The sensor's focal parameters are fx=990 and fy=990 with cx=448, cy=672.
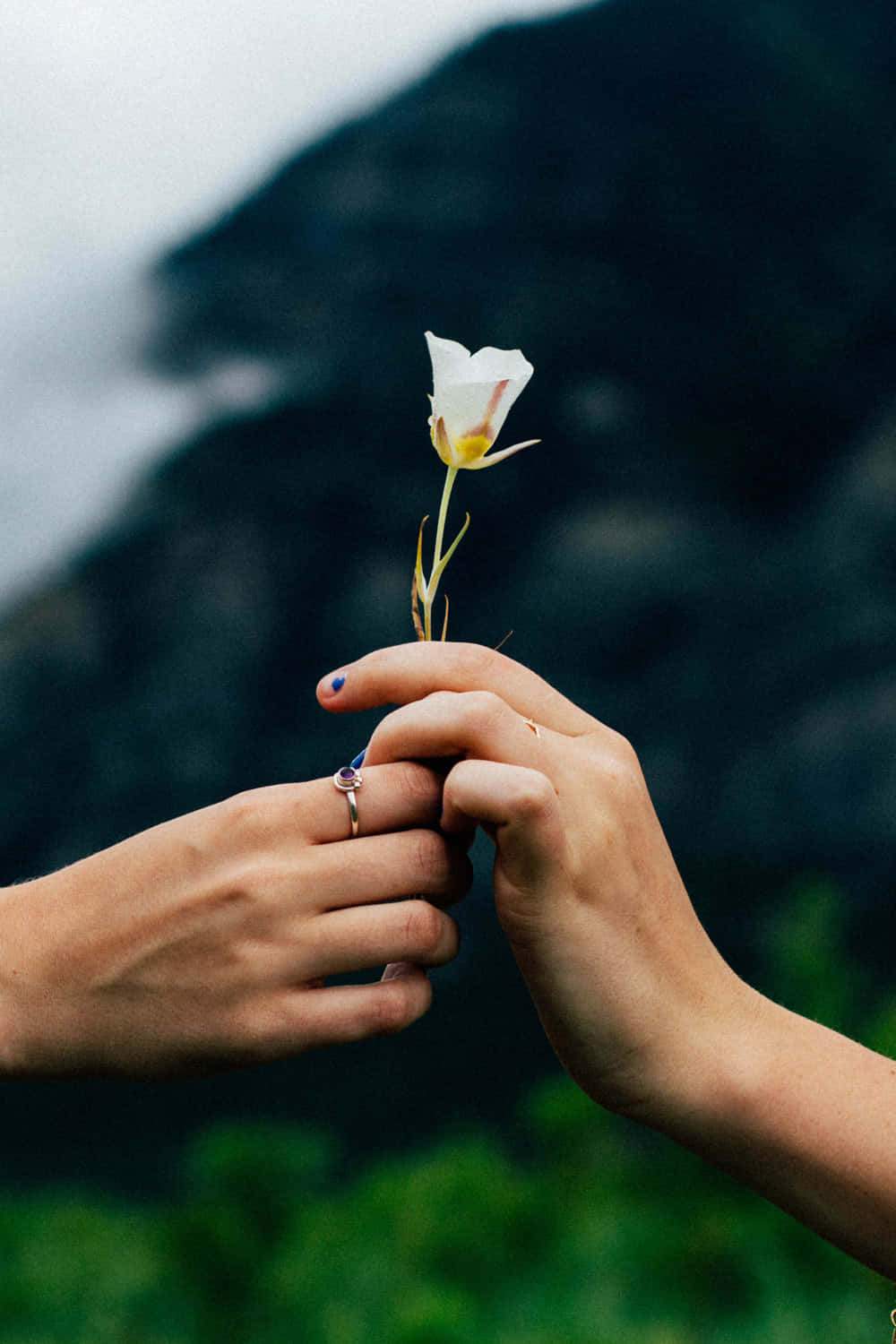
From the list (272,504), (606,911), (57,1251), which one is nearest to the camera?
(606,911)

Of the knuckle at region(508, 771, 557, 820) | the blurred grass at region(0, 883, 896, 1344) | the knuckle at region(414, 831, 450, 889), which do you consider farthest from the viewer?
the blurred grass at region(0, 883, 896, 1344)

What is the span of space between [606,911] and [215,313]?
1.20 m

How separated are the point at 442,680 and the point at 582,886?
183 millimetres

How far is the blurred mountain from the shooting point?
149 centimetres

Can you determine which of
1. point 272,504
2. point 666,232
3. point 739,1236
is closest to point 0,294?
point 272,504

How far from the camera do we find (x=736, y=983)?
2.37 ft

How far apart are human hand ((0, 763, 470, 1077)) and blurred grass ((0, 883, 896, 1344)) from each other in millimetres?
895

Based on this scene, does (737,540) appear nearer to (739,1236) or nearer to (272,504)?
(272,504)

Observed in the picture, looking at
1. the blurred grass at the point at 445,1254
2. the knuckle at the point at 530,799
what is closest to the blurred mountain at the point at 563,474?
the blurred grass at the point at 445,1254

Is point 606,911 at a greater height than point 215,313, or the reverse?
point 215,313

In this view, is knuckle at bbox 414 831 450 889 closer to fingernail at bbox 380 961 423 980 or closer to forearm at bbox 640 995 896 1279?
fingernail at bbox 380 961 423 980

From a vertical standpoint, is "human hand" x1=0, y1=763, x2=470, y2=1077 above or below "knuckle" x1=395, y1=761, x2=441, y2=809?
below

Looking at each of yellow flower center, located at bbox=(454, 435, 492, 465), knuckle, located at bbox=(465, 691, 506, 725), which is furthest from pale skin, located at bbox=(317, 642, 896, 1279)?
yellow flower center, located at bbox=(454, 435, 492, 465)

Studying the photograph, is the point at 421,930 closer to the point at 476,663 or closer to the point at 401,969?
the point at 401,969
